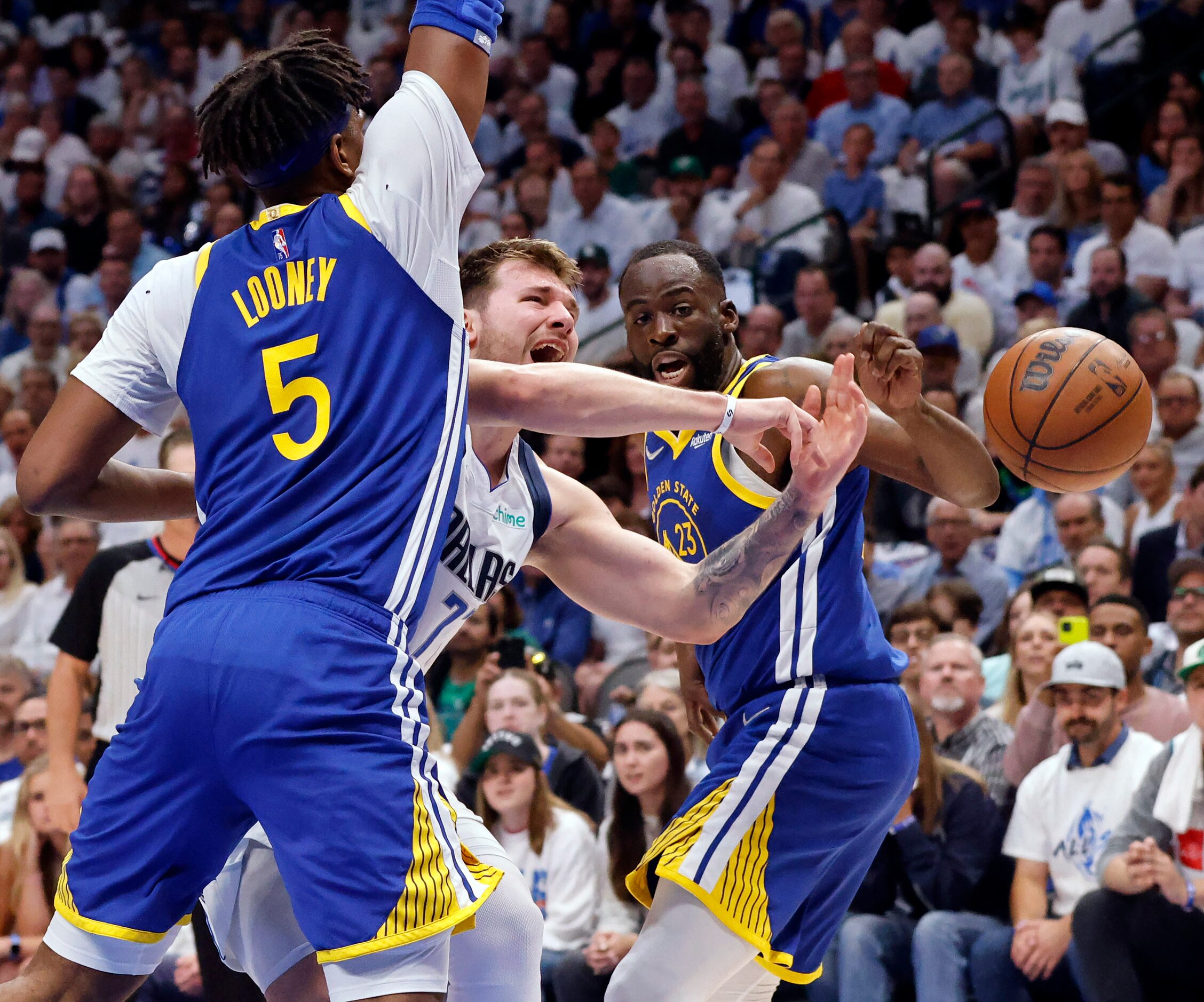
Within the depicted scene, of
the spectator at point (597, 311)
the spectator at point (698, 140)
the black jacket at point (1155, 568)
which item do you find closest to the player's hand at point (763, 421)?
the black jacket at point (1155, 568)

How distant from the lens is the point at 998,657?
24.5 ft

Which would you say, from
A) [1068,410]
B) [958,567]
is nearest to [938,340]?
[958,567]

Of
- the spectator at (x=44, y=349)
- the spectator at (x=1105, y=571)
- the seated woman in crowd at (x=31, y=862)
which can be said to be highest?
the spectator at (x=44, y=349)

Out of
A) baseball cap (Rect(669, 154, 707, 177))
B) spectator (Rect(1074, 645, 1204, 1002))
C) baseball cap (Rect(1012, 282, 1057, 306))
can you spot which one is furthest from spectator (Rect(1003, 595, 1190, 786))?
baseball cap (Rect(669, 154, 707, 177))

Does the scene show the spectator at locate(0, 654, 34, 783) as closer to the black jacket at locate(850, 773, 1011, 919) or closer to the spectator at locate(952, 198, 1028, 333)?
the black jacket at locate(850, 773, 1011, 919)

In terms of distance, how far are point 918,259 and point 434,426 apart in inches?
297

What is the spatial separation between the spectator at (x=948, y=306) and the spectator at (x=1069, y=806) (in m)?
3.70

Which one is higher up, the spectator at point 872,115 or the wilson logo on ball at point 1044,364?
the spectator at point 872,115

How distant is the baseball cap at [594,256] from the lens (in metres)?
11.0

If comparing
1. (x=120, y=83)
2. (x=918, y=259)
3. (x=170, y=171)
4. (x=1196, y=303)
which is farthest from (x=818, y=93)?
(x=120, y=83)

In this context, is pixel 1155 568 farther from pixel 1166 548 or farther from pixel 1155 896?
pixel 1155 896

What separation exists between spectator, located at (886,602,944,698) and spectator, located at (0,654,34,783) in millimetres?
4251

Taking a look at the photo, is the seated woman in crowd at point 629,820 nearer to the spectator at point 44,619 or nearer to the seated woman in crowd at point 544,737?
the seated woman in crowd at point 544,737

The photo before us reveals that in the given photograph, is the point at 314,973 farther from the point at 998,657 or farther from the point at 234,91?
the point at 998,657
